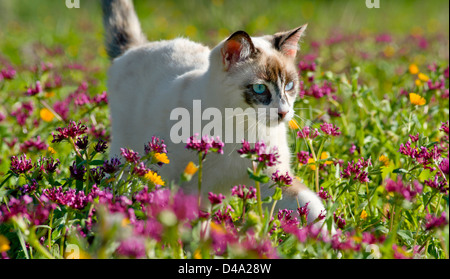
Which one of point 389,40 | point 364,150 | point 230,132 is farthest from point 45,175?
point 389,40

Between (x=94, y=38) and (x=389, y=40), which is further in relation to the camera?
(x=94, y=38)

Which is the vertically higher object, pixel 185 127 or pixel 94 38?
pixel 94 38

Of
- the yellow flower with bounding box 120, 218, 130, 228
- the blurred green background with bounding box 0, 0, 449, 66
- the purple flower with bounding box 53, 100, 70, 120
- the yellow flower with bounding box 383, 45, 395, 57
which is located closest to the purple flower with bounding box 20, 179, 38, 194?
the yellow flower with bounding box 120, 218, 130, 228

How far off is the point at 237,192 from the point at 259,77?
553 millimetres

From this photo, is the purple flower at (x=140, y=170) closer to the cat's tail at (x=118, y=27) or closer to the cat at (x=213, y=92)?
the cat at (x=213, y=92)

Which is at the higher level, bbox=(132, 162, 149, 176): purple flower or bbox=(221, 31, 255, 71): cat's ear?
bbox=(221, 31, 255, 71): cat's ear

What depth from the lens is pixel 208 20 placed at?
21.9 feet

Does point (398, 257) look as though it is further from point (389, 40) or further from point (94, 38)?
point (94, 38)

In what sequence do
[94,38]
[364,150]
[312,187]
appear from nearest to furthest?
[312,187], [364,150], [94,38]

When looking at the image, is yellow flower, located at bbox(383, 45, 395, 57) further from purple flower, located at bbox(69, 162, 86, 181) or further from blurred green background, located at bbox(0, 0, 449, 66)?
purple flower, located at bbox(69, 162, 86, 181)

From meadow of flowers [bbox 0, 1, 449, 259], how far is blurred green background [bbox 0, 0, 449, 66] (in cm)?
203

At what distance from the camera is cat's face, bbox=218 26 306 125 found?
198 cm

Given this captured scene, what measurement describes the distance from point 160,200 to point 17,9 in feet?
24.2

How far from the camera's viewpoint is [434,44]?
5.41m
